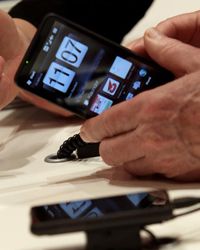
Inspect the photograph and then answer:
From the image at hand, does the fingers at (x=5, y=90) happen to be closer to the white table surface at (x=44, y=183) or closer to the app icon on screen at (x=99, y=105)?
the white table surface at (x=44, y=183)

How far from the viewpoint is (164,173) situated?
0.58 meters

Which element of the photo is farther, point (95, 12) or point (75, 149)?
point (95, 12)

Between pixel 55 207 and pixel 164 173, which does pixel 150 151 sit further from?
pixel 55 207

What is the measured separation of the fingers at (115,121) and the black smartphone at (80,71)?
29 millimetres

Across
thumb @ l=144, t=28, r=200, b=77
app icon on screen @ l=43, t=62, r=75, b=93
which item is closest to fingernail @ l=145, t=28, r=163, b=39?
thumb @ l=144, t=28, r=200, b=77

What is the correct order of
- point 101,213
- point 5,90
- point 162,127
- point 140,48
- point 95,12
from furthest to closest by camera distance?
1. point 95,12
2. point 5,90
3. point 140,48
4. point 162,127
5. point 101,213

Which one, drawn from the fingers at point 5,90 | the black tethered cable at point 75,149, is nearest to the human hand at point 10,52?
the fingers at point 5,90

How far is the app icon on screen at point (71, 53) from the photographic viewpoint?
0.64 meters

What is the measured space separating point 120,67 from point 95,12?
59 centimetres

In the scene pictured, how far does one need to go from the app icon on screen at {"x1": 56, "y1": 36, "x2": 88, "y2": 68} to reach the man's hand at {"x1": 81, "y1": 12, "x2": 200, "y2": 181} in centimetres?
8

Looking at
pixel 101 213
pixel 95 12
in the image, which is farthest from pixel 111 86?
pixel 95 12

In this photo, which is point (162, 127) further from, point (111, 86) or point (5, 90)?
point (5, 90)

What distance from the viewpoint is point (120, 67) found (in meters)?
0.64

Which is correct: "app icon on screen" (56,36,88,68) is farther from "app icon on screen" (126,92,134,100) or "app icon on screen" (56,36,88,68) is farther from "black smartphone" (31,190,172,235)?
"black smartphone" (31,190,172,235)
